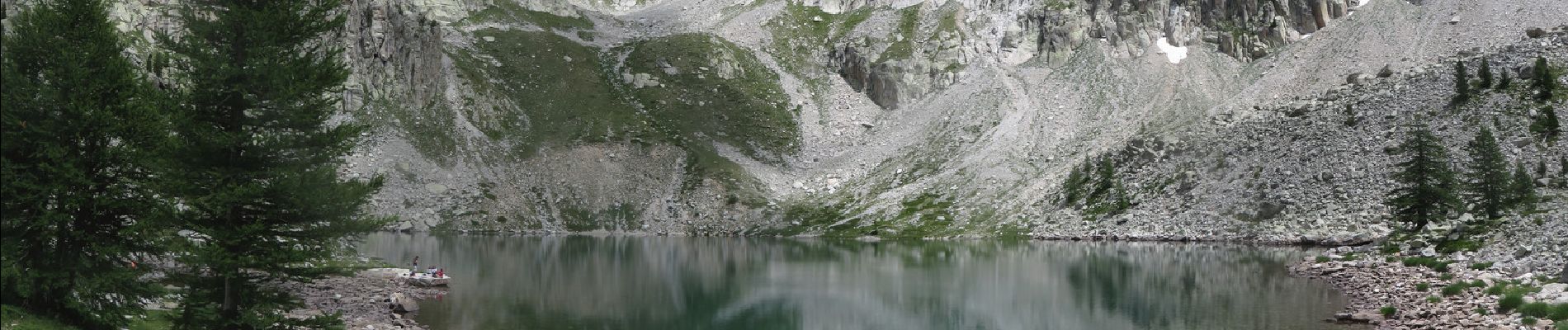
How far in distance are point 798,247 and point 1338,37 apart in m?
91.6

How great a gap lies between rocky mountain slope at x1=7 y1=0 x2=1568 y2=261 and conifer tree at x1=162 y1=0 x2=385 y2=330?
8853cm

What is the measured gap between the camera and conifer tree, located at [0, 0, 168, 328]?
24.8 m

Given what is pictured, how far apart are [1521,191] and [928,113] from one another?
101m

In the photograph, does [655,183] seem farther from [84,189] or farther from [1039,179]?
[84,189]

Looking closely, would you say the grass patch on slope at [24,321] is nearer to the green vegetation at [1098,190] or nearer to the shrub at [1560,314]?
the shrub at [1560,314]

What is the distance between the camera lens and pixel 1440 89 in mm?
102625

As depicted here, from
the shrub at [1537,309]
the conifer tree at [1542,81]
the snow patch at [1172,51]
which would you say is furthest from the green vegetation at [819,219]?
the shrub at [1537,309]

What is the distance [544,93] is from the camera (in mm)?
170750

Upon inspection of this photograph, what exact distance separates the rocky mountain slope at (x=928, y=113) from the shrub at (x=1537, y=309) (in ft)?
198

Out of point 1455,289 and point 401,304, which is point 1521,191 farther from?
point 401,304

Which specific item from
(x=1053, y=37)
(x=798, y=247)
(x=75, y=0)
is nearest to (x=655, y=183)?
(x=798, y=247)

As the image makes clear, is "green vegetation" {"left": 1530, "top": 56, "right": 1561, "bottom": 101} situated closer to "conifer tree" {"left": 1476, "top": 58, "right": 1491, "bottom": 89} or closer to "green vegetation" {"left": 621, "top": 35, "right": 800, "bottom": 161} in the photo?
"conifer tree" {"left": 1476, "top": 58, "right": 1491, "bottom": 89}

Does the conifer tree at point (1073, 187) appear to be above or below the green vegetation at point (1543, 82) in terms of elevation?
below

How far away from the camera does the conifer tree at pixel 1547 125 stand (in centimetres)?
8475
